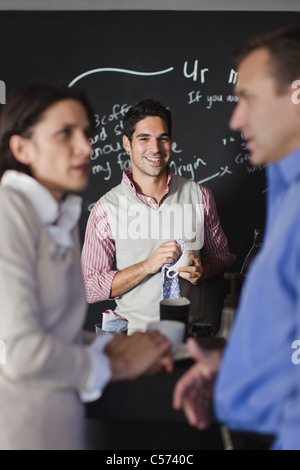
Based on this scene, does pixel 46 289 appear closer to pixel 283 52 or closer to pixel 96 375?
pixel 96 375

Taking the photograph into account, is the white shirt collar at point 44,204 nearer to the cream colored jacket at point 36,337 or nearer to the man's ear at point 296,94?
the cream colored jacket at point 36,337

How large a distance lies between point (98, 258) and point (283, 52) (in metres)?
1.49

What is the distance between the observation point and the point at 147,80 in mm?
2695

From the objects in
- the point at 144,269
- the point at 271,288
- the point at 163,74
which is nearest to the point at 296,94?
the point at 271,288

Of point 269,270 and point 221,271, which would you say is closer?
point 269,270

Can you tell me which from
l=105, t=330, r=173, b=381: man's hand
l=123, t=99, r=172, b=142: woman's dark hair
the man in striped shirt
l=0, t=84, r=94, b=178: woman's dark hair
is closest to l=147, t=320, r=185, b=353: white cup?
l=105, t=330, r=173, b=381: man's hand

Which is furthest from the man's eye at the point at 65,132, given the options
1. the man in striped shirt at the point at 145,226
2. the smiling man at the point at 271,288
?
the man in striped shirt at the point at 145,226

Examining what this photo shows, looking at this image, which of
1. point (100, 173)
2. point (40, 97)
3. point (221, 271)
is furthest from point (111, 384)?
point (100, 173)

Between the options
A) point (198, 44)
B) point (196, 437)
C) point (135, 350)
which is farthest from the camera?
point (198, 44)

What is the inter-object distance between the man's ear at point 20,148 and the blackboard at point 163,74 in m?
1.69

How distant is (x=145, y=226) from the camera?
7.57 feet

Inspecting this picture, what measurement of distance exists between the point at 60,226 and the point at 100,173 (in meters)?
1.75

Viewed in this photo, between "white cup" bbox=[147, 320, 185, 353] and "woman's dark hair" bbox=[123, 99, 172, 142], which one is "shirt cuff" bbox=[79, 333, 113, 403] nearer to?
"white cup" bbox=[147, 320, 185, 353]
